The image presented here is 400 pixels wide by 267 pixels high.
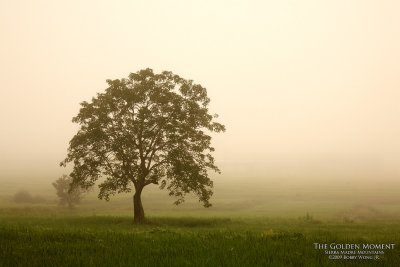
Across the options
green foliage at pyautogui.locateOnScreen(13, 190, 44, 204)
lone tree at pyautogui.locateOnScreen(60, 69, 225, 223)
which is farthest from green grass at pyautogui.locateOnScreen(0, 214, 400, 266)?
green foliage at pyautogui.locateOnScreen(13, 190, 44, 204)

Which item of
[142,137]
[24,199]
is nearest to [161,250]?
[142,137]

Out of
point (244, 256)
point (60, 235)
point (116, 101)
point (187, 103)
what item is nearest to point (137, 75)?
point (116, 101)

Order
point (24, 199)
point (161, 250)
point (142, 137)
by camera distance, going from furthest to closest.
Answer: point (24, 199), point (142, 137), point (161, 250)

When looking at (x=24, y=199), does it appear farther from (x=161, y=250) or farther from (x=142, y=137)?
(x=161, y=250)

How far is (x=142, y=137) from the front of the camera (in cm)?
3528

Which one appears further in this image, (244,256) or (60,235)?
(60,235)

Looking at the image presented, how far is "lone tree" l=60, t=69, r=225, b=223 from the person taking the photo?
34094 mm

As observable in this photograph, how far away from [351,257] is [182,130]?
22.7 meters

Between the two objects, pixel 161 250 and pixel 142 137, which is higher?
pixel 142 137

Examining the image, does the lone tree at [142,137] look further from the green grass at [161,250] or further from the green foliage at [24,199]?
the green foliage at [24,199]

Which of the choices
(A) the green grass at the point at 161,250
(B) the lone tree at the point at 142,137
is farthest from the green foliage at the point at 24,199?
(A) the green grass at the point at 161,250

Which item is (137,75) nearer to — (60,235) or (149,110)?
(149,110)

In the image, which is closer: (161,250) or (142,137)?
(161,250)

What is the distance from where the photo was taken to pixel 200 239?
17.0 metres
